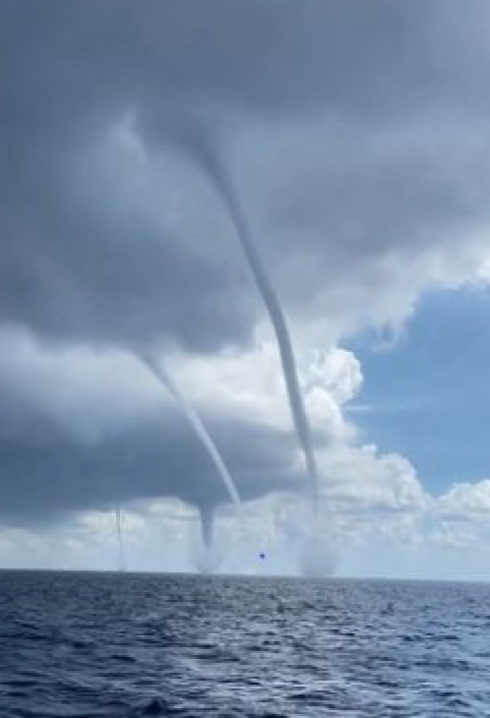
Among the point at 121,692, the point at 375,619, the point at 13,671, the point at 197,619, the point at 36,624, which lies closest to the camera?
the point at 121,692

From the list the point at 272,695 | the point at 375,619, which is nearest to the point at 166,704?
the point at 272,695

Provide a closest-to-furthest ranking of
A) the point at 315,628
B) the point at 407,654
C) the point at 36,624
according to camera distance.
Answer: the point at 407,654 < the point at 36,624 < the point at 315,628

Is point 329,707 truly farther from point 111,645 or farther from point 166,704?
point 111,645

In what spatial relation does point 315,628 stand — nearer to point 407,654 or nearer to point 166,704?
point 407,654

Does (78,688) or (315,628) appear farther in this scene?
(315,628)

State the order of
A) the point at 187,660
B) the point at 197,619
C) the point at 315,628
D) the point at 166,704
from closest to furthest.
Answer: the point at 166,704 → the point at 187,660 → the point at 315,628 → the point at 197,619

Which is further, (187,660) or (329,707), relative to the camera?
(187,660)

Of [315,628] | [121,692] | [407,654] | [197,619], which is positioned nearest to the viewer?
[121,692]

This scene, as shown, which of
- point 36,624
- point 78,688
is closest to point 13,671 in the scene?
point 78,688
